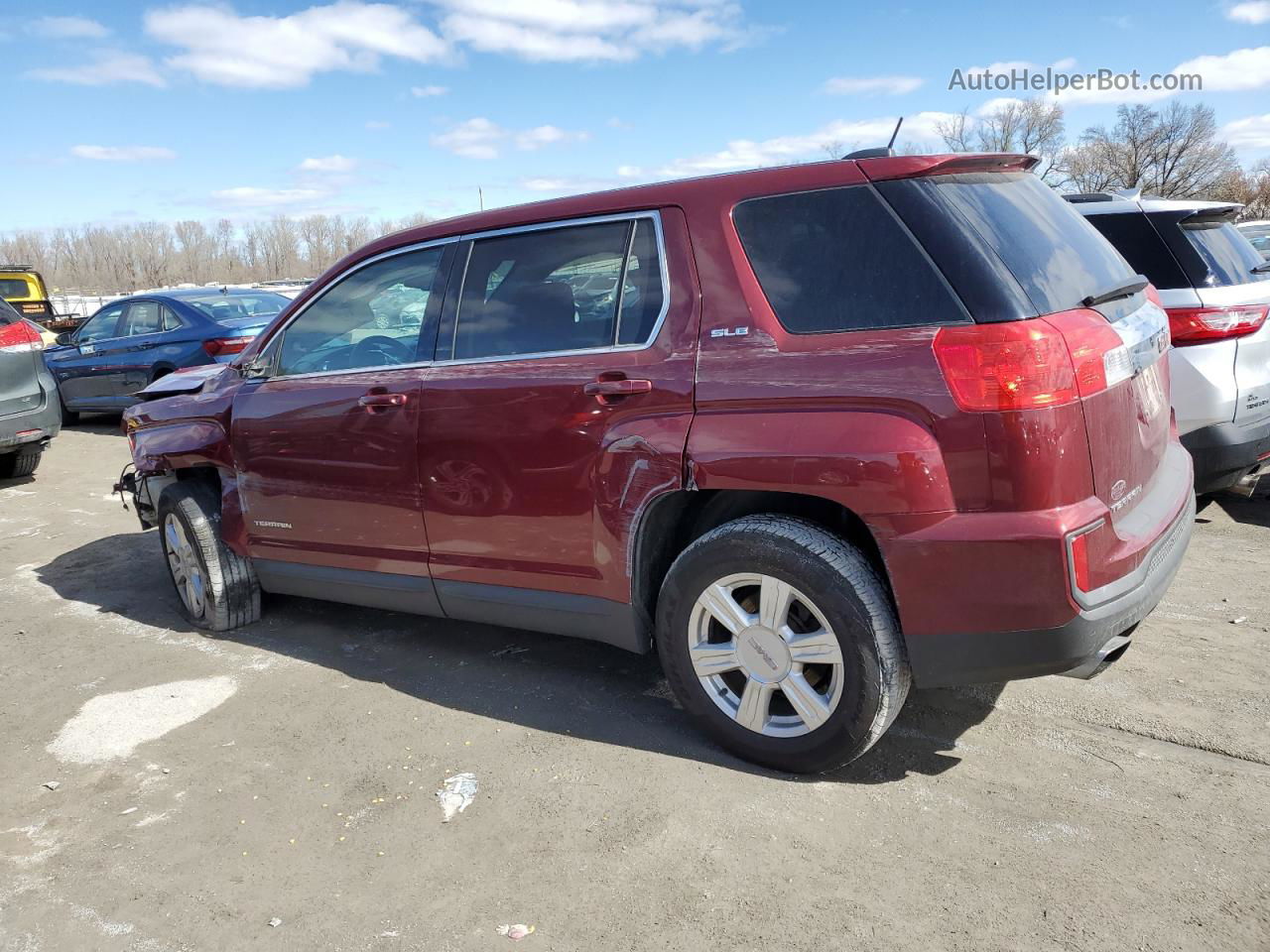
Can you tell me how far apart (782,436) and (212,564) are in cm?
320

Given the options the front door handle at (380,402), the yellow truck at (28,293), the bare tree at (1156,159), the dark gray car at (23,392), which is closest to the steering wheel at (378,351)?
the front door handle at (380,402)

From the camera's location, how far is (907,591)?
9.01 ft

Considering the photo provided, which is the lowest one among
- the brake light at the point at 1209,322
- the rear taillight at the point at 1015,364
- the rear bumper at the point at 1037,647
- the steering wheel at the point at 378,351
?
the rear bumper at the point at 1037,647

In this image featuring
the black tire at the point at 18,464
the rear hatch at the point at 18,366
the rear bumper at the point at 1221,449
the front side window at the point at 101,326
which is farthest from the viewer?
the front side window at the point at 101,326

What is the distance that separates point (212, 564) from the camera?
4.71 m

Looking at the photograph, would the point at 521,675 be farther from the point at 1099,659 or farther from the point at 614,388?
the point at 1099,659

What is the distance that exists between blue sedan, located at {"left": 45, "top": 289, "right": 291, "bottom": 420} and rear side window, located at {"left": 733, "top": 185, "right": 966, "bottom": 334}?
8.42 metres

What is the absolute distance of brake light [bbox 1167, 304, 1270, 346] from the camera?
15.7 feet

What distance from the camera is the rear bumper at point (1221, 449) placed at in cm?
471

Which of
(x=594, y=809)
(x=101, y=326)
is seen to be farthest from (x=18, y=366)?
(x=594, y=809)

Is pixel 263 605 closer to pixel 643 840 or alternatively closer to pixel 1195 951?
pixel 643 840

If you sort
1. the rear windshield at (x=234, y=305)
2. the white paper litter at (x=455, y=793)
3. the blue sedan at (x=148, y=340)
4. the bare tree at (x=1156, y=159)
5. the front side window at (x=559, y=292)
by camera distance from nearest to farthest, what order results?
the white paper litter at (x=455, y=793)
the front side window at (x=559, y=292)
the blue sedan at (x=148, y=340)
the rear windshield at (x=234, y=305)
the bare tree at (x=1156, y=159)

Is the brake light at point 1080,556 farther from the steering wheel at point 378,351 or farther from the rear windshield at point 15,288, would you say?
the rear windshield at point 15,288

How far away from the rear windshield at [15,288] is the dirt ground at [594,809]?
1530 centimetres
